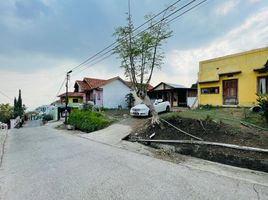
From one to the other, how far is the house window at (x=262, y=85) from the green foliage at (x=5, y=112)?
4931cm

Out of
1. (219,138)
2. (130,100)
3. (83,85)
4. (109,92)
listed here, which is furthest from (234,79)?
(83,85)

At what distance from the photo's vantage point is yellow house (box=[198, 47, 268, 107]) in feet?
51.3

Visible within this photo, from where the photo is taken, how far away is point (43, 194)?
4.77m

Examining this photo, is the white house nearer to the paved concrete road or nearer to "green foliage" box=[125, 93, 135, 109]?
"green foliage" box=[125, 93, 135, 109]

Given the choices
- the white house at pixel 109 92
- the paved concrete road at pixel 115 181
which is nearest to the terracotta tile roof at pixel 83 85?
the white house at pixel 109 92

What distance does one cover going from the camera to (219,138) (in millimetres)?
8383

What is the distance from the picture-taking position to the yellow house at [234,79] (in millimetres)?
15641

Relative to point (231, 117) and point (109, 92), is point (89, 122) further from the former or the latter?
point (109, 92)

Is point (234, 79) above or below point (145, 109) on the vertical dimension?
above

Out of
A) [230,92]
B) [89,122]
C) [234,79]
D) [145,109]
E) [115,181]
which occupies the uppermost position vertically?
[234,79]

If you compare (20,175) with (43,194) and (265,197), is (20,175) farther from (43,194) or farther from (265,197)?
(265,197)

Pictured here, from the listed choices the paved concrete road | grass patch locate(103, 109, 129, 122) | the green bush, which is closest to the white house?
grass patch locate(103, 109, 129, 122)

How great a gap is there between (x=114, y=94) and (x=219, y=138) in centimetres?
2183

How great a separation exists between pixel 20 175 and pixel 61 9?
10.7m
